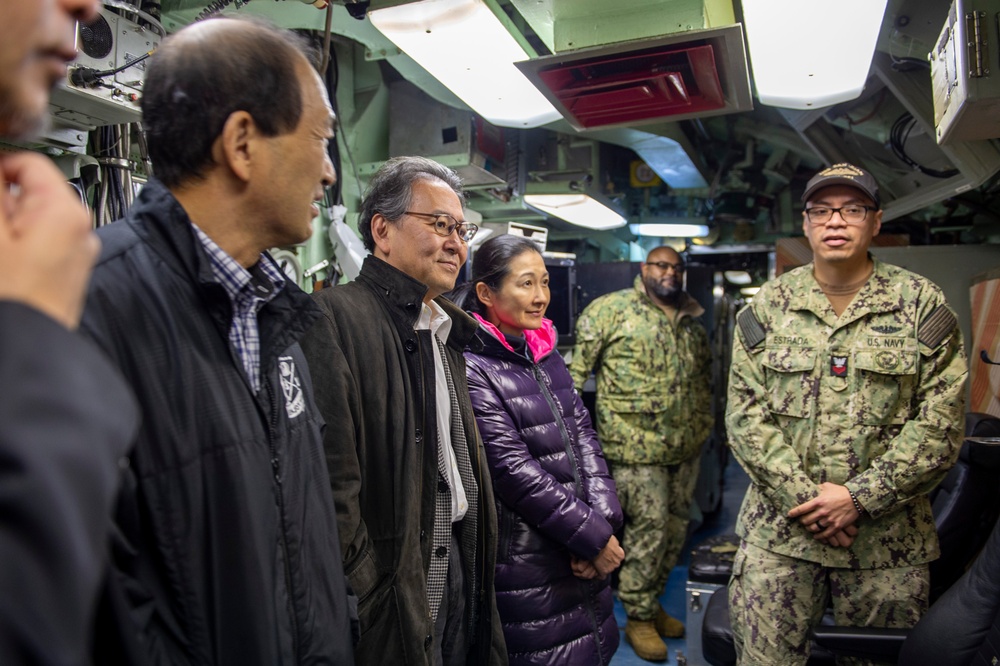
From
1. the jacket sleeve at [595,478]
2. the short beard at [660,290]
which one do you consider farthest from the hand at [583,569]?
the short beard at [660,290]

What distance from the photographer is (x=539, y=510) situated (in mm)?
2395

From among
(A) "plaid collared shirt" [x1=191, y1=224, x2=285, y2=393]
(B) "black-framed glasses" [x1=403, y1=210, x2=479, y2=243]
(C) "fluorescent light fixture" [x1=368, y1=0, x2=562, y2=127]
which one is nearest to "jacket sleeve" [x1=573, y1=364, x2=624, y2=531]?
(B) "black-framed glasses" [x1=403, y1=210, x2=479, y2=243]

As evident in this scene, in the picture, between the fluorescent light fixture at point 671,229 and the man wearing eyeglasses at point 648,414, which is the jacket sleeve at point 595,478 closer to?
the man wearing eyeglasses at point 648,414

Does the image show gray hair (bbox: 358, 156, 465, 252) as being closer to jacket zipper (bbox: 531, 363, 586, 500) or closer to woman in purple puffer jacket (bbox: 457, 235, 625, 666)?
woman in purple puffer jacket (bbox: 457, 235, 625, 666)

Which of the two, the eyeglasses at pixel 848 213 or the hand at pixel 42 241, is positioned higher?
the eyeglasses at pixel 848 213

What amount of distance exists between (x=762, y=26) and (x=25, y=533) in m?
2.67

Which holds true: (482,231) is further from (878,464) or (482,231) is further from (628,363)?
(878,464)

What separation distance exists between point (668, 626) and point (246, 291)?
382 cm

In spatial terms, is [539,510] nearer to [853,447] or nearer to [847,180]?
[853,447]

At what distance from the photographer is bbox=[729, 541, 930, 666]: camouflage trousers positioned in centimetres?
231

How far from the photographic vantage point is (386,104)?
4320 millimetres

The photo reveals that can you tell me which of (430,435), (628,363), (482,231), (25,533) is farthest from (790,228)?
(25,533)

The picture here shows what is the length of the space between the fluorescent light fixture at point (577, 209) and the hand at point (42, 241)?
4532 mm

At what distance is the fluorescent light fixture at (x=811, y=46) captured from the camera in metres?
2.31
